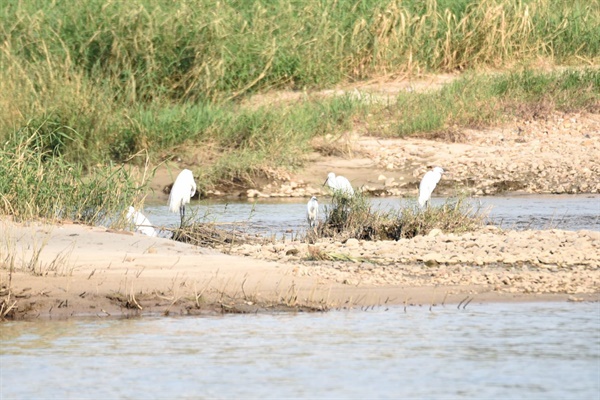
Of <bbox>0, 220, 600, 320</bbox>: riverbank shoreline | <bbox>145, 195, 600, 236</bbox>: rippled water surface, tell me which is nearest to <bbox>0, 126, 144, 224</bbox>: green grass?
<bbox>0, 220, 600, 320</bbox>: riverbank shoreline

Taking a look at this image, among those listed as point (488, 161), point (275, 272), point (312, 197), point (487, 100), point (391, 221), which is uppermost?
point (275, 272)

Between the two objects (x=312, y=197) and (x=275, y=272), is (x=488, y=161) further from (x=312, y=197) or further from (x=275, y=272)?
(x=275, y=272)

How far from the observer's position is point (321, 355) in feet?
21.1

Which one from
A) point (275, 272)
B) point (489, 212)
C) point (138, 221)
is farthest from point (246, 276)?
point (489, 212)

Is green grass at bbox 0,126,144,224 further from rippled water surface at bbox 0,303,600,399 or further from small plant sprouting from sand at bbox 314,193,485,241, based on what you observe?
rippled water surface at bbox 0,303,600,399

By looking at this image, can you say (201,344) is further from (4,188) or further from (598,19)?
(598,19)

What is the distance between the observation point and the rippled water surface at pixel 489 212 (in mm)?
11805

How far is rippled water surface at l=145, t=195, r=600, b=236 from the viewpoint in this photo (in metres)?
11.8

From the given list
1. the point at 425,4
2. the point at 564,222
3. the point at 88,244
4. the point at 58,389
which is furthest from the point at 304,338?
the point at 425,4

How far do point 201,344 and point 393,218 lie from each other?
14.2 feet

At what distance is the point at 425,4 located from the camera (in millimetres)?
19609

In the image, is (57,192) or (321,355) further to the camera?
(57,192)

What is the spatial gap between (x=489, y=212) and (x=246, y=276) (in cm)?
428

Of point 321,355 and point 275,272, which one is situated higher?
point 321,355
